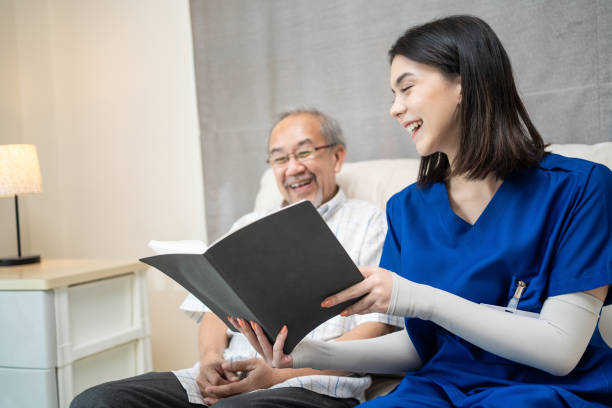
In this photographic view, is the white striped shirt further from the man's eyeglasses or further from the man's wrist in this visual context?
the man's eyeglasses

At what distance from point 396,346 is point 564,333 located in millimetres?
336

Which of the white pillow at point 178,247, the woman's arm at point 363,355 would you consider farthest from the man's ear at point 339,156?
the white pillow at point 178,247

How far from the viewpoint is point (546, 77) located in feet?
5.14

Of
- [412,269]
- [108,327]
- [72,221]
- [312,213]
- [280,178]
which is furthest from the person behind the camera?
[72,221]

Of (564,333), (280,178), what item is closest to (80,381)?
(280,178)

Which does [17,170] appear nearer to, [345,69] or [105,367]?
[105,367]

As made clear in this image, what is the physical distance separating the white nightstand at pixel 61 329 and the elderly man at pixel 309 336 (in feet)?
1.31

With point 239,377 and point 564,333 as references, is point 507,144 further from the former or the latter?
point 239,377

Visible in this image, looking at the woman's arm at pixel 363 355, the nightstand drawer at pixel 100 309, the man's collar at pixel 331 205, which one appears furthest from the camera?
the nightstand drawer at pixel 100 309

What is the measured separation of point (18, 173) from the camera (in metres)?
1.87

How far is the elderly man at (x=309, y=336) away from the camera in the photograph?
114cm

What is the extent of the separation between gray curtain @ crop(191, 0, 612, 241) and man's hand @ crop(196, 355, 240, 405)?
95cm

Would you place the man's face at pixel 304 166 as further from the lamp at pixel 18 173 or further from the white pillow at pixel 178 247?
the lamp at pixel 18 173

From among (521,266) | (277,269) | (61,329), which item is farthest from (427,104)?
(61,329)
